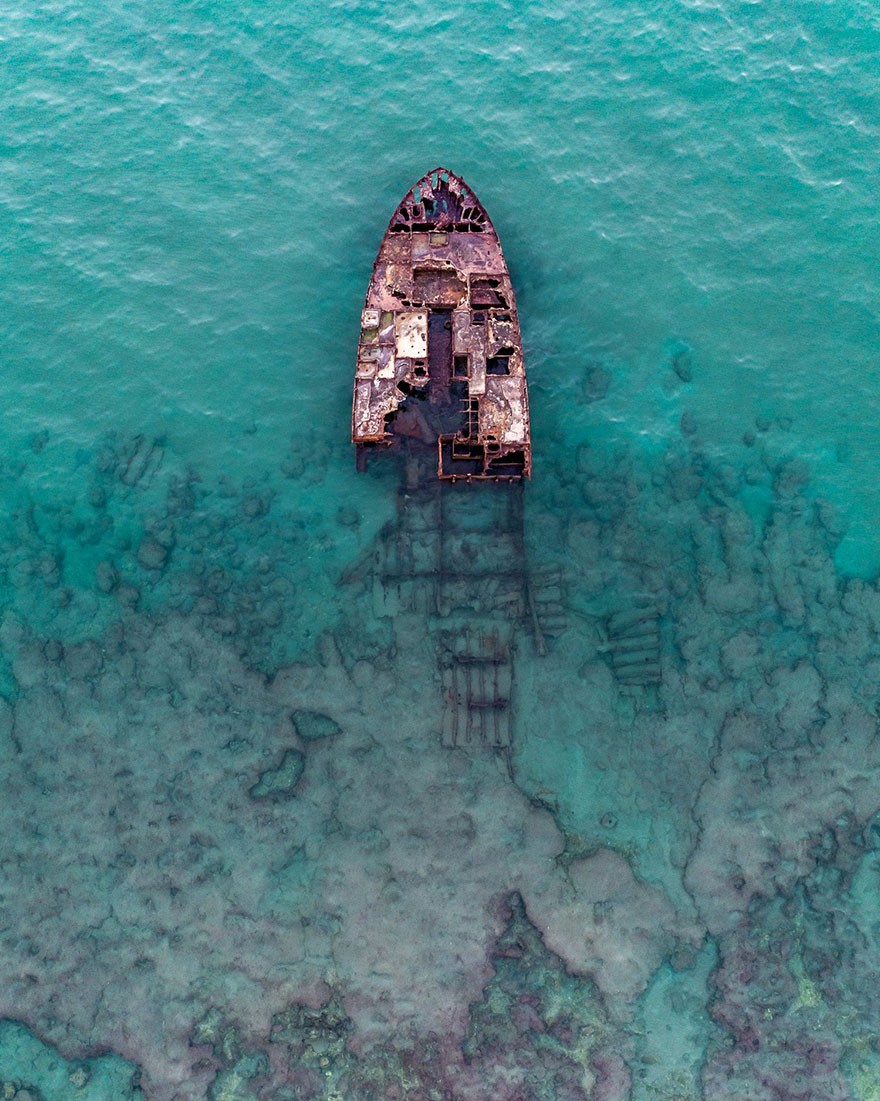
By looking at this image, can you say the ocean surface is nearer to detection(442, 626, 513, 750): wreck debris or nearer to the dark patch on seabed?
the dark patch on seabed

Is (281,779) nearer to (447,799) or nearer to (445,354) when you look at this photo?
(447,799)

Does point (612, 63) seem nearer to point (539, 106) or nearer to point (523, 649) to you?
point (539, 106)

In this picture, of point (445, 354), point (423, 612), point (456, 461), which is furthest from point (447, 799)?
point (445, 354)

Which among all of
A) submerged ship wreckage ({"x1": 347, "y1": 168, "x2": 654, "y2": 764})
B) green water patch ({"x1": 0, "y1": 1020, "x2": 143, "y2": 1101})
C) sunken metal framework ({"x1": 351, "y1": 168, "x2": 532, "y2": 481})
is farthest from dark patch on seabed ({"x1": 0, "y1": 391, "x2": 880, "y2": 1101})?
sunken metal framework ({"x1": 351, "y1": 168, "x2": 532, "y2": 481})

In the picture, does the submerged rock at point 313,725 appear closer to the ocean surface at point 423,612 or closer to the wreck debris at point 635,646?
the ocean surface at point 423,612

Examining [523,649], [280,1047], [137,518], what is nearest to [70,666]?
[137,518]

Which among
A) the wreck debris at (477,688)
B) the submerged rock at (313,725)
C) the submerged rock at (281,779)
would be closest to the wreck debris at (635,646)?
the wreck debris at (477,688)

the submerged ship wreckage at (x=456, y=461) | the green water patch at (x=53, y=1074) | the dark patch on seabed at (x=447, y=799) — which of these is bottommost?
the green water patch at (x=53, y=1074)
